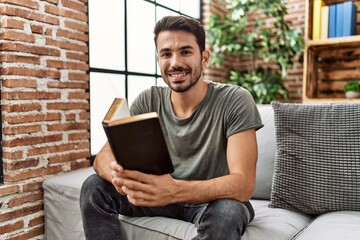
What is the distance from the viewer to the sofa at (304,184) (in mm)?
1296

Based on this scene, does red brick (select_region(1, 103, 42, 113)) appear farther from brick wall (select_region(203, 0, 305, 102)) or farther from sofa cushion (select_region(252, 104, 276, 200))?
brick wall (select_region(203, 0, 305, 102))

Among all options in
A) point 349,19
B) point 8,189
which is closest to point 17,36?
point 8,189

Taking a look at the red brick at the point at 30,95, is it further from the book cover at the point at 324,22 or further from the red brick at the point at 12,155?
the book cover at the point at 324,22

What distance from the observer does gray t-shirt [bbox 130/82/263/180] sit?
4.25ft

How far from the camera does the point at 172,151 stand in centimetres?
145

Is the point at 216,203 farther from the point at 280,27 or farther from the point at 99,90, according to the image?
the point at 280,27

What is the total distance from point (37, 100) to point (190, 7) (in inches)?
83.0

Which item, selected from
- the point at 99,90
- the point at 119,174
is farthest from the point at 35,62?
the point at 119,174

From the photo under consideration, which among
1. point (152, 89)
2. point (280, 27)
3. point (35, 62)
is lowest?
point (152, 89)

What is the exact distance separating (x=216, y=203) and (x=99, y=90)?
1.47 m

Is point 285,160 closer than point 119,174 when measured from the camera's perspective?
No

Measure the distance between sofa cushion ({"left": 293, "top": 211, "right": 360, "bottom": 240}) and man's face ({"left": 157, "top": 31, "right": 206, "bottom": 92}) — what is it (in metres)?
0.71

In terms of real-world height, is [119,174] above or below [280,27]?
below

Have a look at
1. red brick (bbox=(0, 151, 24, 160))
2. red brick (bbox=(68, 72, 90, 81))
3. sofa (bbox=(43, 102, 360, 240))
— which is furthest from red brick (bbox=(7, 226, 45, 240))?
red brick (bbox=(68, 72, 90, 81))
